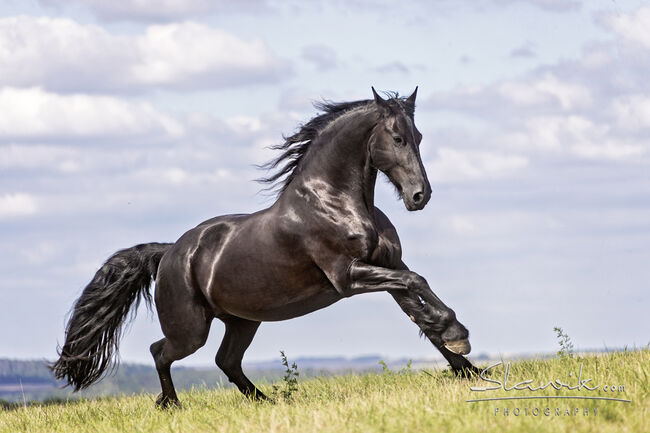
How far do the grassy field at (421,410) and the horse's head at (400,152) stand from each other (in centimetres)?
165

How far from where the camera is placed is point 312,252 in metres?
8.33

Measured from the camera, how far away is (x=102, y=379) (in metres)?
10.6

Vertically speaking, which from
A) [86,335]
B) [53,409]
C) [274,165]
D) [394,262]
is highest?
[274,165]

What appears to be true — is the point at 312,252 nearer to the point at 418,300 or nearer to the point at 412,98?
the point at 418,300

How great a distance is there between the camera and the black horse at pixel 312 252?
26.1 ft

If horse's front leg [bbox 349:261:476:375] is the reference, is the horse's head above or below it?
above

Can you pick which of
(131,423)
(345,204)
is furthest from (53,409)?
(345,204)

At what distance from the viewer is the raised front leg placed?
7.80m

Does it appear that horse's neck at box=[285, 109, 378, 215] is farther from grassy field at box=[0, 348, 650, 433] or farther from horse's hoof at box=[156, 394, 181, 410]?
horse's hoof at box=[156, 394, 181, 410]

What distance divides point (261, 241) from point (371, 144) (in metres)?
1.42

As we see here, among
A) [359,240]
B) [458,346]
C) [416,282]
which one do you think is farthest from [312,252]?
[458,346]

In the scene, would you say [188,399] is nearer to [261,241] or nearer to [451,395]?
[261,241]
